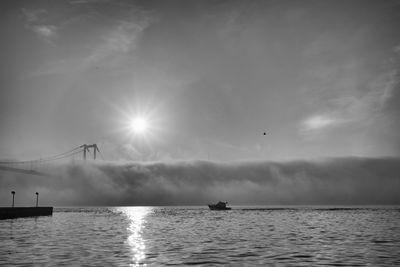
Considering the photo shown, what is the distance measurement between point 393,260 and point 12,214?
5487 inches

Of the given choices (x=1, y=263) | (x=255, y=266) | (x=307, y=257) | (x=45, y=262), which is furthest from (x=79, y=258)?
(x=307, y=257)

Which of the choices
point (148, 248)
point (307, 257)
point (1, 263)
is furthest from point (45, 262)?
point (307, 257)

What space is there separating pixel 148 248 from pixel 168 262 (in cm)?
1363

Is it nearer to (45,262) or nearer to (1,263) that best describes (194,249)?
(45,262)

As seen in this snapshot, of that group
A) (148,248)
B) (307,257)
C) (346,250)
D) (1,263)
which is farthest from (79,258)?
(346,250)

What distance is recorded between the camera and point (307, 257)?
1681 inches

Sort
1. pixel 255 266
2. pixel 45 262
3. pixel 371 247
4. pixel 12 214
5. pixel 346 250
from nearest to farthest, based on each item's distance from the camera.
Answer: pixel 255 266 < pixel 45 262 < pixel 346 250 < pixel 371 247 < pixel 12 214

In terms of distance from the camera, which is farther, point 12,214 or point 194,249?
point 12,214

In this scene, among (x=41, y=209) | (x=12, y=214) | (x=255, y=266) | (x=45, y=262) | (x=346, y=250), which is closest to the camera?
(x=255, y=266)

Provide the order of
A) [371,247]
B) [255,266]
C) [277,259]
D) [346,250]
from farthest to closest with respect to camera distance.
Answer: [371,247], [346,250], [277,259], [255,266]

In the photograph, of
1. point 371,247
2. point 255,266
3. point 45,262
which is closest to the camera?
point 255,266

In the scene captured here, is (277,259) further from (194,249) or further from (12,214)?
(12,214)

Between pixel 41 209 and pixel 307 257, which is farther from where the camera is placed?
pixel 41 209

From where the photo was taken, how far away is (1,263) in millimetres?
37719
